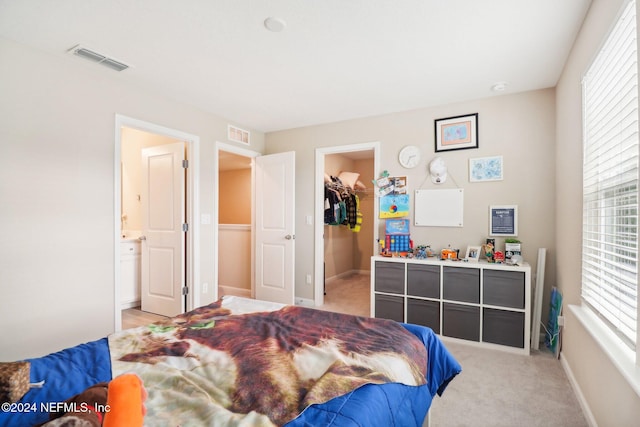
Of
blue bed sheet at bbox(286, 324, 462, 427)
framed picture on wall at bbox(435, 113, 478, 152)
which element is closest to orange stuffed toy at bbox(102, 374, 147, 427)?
blue bed sheet at bbox(286, 324, 462, 427)

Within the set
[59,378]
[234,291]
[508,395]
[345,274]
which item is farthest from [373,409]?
[345,274]

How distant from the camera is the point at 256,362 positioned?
1205mm

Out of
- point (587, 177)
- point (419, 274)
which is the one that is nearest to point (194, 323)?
point (419, 274)

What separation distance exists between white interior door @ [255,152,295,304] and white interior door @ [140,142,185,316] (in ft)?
3.44

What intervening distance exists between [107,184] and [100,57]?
989mm

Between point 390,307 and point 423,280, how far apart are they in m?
0.47

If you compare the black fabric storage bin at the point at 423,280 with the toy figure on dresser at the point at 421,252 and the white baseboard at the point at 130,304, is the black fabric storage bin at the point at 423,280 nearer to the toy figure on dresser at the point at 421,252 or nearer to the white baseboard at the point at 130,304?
the toy figure on dresser at the point at 421,252

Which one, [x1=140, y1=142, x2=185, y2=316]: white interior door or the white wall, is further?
[x1=140, y1=142, x2=185, y2=316]: white interior door

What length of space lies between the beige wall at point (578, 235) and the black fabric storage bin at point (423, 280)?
3.26 feet

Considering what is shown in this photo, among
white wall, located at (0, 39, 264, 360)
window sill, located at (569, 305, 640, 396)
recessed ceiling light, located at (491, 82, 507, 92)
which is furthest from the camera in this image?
recessed ceiling light, located at (491, 82, 507, 92)

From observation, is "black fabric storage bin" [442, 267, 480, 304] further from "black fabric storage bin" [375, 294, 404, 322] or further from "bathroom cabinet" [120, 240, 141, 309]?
"bathroom cabinet" [120, 240, 141, 309]

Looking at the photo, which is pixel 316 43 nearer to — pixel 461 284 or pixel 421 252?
pixel 421 252

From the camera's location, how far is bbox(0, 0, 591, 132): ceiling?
1.78 metres

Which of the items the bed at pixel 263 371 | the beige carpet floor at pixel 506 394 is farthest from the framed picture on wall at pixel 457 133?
the bed at pixel 263 371
